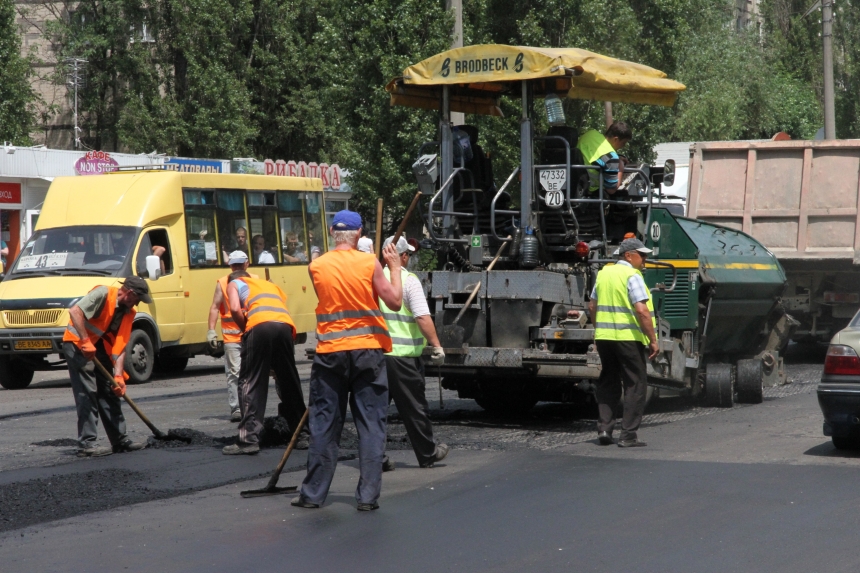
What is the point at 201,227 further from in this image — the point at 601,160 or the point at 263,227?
the point at 601,160

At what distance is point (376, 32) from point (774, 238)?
32.2ft

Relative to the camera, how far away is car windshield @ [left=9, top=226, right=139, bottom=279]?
15.7 meters

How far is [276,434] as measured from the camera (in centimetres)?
982

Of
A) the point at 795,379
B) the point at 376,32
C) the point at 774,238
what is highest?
the point at 376,32

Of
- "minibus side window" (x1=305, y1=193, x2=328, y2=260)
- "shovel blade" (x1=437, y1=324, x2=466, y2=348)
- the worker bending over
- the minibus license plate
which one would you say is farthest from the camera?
"minibus side window" (x1=305, y1=193, x2=328, y2=260)

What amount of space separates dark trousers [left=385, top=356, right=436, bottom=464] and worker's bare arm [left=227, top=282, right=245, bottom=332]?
1.77 metres

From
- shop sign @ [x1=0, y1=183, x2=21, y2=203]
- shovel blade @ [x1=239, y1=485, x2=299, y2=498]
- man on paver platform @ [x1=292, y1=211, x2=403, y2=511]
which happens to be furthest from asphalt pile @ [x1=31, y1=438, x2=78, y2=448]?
shop sign @ [x1=0, y1=183, x2=21, y2=203]

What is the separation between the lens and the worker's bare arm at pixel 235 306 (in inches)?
385

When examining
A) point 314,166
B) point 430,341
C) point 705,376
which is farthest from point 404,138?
point 430,341

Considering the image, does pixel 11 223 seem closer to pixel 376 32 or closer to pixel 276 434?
pixel 376 32

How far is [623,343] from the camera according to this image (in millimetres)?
9578

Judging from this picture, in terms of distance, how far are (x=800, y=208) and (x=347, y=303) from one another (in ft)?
36.6

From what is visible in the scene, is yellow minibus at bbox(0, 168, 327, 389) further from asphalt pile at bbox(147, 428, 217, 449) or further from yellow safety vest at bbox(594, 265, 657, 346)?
yellow safety vest at bbox(594, 265, 657, 346)

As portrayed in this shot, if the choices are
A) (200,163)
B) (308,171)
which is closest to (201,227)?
(200,163)
